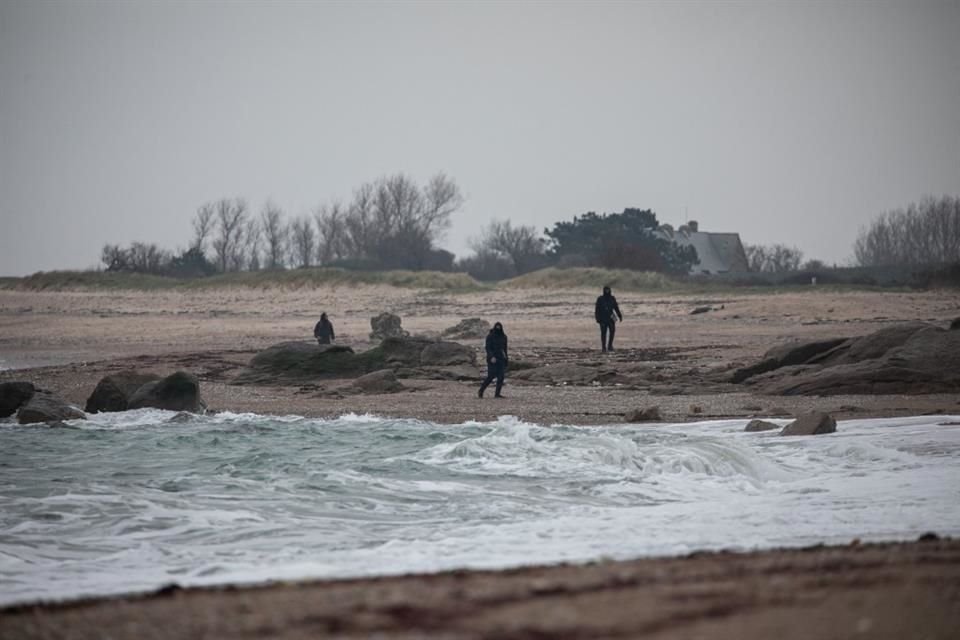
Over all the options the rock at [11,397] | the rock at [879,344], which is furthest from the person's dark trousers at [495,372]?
the rock at [11,397]

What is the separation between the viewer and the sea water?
8516mm

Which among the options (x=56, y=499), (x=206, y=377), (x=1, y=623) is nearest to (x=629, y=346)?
(x=206, y=377)

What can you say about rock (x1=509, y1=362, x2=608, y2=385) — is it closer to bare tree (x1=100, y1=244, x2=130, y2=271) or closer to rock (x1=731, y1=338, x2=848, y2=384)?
rock (x1=731, y1=338, x2=848, y2=384)

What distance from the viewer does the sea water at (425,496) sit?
27.9 ft

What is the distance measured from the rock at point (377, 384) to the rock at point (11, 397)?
5.86 metres

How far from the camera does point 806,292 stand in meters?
46.4

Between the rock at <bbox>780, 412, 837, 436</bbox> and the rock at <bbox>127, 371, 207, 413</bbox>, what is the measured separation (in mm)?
10024

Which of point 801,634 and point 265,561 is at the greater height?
point 801,634

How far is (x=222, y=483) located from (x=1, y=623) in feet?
25.4

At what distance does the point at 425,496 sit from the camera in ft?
39.5

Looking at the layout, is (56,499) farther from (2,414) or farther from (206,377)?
(206,377)

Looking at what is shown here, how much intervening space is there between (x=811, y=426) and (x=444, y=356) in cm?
1174

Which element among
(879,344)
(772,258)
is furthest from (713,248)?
(879,344)

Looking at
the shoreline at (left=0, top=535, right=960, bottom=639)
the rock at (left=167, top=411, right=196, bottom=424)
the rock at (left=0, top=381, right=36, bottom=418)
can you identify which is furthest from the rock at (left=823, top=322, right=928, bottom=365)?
the shoreline at (left=0, top=535, right=960, bottom=639)
